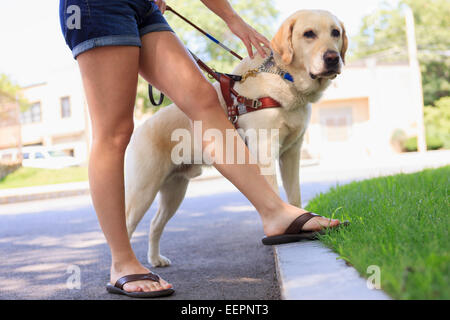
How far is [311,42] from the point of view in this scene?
327cm

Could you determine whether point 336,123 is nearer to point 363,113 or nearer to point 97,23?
point 363,113

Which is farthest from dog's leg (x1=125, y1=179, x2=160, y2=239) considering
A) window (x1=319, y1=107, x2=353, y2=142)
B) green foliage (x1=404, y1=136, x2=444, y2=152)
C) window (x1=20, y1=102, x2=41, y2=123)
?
window (x1=20, y1=102, x2=41, y2=123)

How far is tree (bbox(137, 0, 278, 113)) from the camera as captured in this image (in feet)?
72.0

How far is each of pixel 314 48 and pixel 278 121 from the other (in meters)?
0.55

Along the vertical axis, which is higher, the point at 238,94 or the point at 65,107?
the point at 65,107

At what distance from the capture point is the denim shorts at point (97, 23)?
2.29 m

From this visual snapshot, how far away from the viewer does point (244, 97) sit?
10.7 feet

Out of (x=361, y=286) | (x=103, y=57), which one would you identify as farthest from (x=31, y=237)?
(x=361, y=286)

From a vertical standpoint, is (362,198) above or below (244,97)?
below

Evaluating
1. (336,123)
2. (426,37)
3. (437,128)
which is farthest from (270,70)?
(426,37)

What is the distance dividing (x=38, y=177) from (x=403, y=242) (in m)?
18.5

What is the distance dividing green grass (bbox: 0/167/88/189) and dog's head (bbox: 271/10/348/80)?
1531 cm

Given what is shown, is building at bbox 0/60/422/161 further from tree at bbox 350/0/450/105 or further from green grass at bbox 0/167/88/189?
green grass at bbox 0/167/88/189

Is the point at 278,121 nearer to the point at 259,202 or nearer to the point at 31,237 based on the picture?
the point at 259,202
